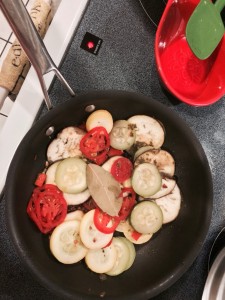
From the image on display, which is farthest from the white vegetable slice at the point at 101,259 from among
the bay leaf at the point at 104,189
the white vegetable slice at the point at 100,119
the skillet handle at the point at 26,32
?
the skillet handle at the point at 26,32

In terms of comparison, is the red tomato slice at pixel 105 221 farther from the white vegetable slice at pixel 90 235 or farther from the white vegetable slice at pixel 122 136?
the white vegetable slice at pixel 122 136

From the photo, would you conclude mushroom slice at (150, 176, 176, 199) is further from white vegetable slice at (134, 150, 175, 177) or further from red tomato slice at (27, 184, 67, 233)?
red tomato slice at (27, 184, 67, 233)

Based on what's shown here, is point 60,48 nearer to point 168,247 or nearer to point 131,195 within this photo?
point 131,195

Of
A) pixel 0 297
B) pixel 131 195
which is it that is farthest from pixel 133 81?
pixel 0 297

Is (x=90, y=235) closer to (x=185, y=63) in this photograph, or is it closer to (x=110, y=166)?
(x=110, y=166)

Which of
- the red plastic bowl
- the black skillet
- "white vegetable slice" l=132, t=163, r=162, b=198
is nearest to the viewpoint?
the black skillet

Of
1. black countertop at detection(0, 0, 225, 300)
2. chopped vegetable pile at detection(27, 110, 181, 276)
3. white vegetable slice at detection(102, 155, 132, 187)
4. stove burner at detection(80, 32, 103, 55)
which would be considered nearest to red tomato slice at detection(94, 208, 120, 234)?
chopped vegetable pile at detection(27, 110, 181, 276)

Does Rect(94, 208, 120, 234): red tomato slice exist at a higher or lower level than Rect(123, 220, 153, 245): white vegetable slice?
higher
